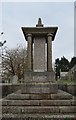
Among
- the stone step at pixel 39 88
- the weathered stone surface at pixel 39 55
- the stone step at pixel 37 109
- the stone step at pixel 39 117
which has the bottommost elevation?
the stone step at pixel 39 117

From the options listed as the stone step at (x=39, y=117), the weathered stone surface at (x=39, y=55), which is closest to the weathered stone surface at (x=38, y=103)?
the stone step at (x=39, y=117)

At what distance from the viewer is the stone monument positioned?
13.6 meters

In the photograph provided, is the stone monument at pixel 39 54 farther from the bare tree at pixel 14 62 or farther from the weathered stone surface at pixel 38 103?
the bare tree at pixel 14 62

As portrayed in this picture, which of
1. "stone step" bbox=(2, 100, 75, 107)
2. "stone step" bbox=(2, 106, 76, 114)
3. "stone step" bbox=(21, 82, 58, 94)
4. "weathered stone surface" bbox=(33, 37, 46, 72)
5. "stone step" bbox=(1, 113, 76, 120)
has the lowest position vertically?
"stone step" bbox=(1, 113, 76, 120)

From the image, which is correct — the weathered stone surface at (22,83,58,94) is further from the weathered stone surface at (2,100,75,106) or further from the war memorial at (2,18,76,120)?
the weathered stone surface at (2,100,75,106)

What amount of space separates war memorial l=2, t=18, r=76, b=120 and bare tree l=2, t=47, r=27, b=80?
1079 inches

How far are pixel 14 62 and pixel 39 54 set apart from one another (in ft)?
97.1

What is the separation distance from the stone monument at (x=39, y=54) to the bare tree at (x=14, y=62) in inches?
1075

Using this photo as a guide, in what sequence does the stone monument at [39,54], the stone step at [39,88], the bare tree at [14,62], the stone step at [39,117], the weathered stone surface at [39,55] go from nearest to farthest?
the stone step at [39,117] < the stone step at [39,88] < the stone monument at [39,54] < the weathered stone surface at [39,55] < the bare tree at [14,62]

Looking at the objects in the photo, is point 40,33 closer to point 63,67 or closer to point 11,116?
point 11,116

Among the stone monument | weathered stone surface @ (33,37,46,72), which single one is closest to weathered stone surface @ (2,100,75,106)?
the stone monument

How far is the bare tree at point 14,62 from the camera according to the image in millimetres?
42494

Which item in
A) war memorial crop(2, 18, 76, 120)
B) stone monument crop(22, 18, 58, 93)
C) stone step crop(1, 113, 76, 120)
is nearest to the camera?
stone step crop(1, 113, 76, 120)

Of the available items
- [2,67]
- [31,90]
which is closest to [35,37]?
[31,90]
